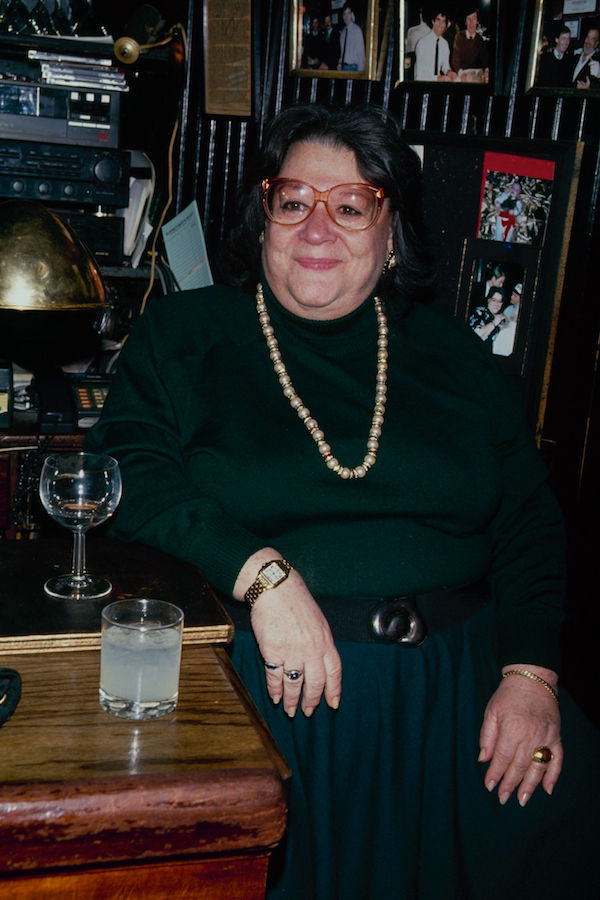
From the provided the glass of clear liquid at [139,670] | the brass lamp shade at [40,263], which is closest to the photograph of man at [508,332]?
the brass lamp shade at [40,263]

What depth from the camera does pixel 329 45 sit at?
237cm

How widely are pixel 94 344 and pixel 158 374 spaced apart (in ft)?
4.04

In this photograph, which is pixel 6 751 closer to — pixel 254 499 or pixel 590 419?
pixel 254 499

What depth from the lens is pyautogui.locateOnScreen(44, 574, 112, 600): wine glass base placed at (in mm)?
1100

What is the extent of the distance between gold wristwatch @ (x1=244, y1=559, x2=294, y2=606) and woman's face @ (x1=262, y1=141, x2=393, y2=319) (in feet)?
1.75

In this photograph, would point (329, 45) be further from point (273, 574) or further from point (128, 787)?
point (128, 787)

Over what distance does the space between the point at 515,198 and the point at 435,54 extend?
1.45 feet

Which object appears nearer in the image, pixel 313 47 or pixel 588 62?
pixel 588 62

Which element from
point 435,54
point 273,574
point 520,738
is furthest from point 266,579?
point 435,54

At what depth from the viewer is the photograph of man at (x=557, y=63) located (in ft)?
7.15

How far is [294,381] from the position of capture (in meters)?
1.55

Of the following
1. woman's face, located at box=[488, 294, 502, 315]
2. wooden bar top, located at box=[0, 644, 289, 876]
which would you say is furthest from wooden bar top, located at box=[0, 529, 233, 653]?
woman's face, located at box=[488, 294, 502, 315]

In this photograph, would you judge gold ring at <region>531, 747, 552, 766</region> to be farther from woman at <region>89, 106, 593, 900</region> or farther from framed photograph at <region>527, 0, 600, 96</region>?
framed photograph at <region>527, 0, 600, 96</region>

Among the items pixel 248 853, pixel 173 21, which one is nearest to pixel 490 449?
pixel 248 853
